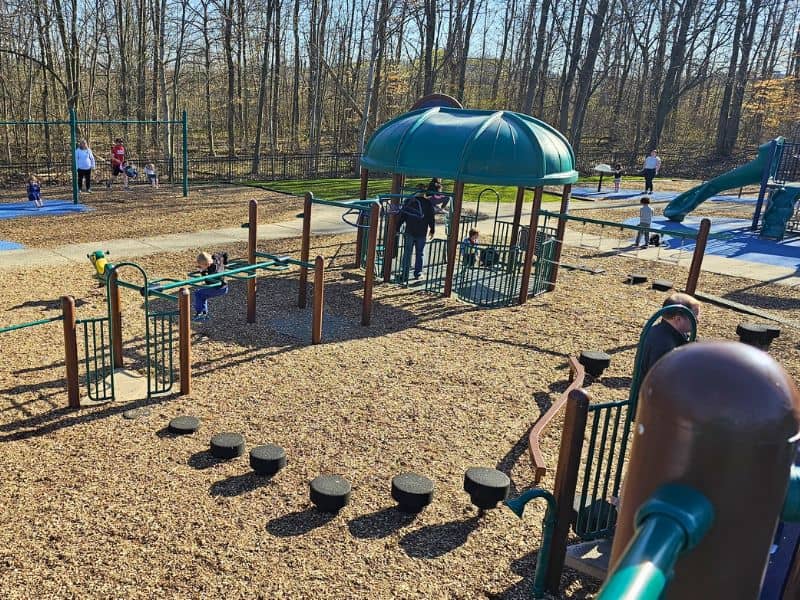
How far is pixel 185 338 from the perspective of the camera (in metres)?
7.25

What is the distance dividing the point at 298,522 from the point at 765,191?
65.1ft

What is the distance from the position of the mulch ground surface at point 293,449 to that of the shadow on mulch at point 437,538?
0.05 ft

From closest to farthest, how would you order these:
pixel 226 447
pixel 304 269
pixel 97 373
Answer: pixel 226 447 → pixel 97 373 → pixel 304 269

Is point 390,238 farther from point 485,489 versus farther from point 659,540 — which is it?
point 659,540

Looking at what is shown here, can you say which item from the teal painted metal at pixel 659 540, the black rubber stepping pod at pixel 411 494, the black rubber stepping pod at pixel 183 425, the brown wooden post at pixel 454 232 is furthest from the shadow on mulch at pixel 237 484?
the brown wooden post at pixel 454 232

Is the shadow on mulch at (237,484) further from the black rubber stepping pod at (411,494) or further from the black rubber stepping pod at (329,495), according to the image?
the black rubber stepping pod at (411,494)

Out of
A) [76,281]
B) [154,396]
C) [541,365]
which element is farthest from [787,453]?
[76,281]

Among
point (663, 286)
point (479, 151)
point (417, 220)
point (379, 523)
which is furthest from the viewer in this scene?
point (663, 286)

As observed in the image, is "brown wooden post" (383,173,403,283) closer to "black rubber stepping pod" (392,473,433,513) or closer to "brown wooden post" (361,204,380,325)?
"brown wooden post" (361,204,380,325)

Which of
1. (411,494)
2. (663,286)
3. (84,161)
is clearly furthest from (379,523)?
(84,161)

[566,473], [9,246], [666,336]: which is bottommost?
[9,246]

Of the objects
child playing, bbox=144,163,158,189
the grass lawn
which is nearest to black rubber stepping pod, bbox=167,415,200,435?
the grass lawn

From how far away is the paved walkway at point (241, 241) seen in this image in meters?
13.2

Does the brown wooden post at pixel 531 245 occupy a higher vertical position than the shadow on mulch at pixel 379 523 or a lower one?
higher
